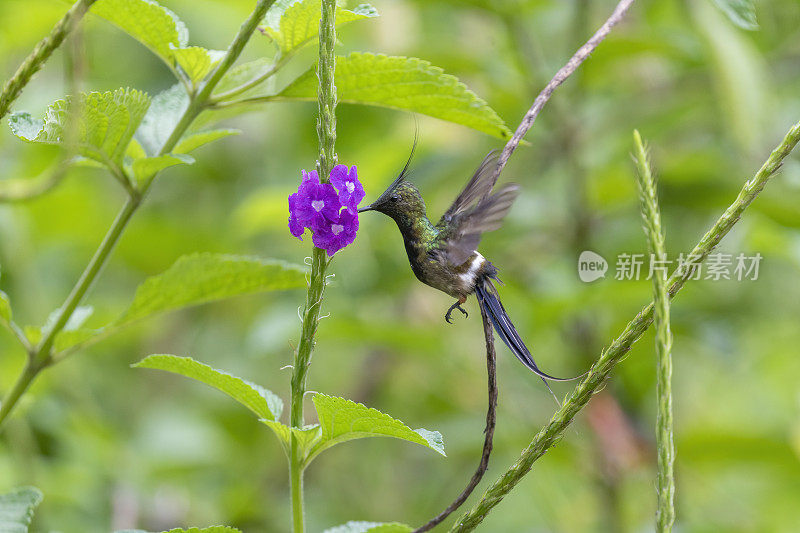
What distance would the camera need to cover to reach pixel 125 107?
34.4 inches

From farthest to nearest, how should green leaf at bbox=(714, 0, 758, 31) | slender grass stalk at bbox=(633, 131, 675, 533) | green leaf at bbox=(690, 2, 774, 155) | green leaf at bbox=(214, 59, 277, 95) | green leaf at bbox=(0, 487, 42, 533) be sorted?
green leaf at bbox=(690, 2, 774, 155) → green leaf at bbox=(714, 0, 758, 31) → green leaf at bbox=(214, 59, 277, 95) → green leaf at bbox=(0, 487, 42, 533) → slender grass stalk at bbox=(633, 131, 675, 533)

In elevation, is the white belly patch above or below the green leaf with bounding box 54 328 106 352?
above

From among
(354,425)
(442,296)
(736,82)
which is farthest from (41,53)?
(442,296)

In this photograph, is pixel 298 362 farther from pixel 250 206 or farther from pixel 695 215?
pixel 695 215

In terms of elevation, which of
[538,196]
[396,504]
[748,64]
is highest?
[748,64]

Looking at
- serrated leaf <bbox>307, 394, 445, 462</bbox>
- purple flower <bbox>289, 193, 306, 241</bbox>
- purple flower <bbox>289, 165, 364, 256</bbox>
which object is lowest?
serrated leaf <bbox>307, 394, 445, 462</bbox>

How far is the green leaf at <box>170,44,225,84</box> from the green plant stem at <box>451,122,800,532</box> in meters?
0.55

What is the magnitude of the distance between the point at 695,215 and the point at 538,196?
1.66 ft

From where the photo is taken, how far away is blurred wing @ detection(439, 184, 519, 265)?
0.84 metres

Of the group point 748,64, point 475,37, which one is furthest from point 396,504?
point 475,37

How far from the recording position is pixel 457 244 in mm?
888

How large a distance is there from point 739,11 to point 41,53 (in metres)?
0.90

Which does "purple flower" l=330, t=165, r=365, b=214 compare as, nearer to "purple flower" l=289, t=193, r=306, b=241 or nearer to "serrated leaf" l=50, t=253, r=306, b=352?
"purple flower" l=289, t=193, r=306, b=241
